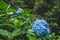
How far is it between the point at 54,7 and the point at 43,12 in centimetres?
61

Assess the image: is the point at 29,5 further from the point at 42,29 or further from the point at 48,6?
the point at 42,29

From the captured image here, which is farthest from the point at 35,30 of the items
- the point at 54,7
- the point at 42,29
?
the point at 54,7

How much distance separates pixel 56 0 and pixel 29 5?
116cm

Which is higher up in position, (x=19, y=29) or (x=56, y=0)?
(x=56, y=0)

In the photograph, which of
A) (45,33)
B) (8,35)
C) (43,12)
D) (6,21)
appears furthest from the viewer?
(43,12)

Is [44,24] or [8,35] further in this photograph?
[44,24]

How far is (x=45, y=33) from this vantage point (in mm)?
2275

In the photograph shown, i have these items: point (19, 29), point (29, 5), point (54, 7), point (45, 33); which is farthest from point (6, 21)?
point (29, 5)

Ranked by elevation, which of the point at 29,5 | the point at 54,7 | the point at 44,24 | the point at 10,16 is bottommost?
the point at 44,24

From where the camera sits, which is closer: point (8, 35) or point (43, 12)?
point (8, 35)

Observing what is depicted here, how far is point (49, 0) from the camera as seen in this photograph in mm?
7766

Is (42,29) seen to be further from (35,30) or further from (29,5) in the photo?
(29,5)

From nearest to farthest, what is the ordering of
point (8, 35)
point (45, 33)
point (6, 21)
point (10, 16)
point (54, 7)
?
point (8, 35) → point (45, 33) → point (6, 21) → point (10, 16) → point (54, 7)

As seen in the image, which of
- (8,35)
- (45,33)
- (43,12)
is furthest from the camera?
(43,12)
